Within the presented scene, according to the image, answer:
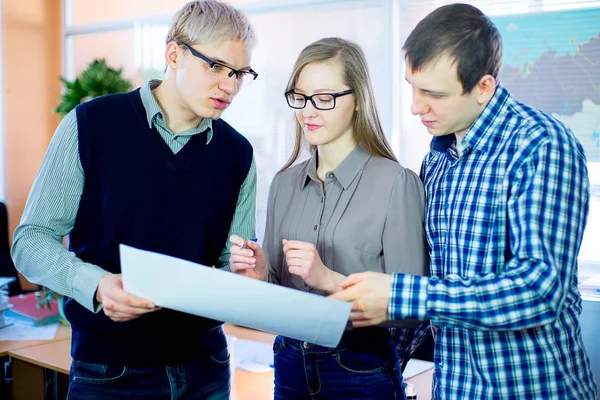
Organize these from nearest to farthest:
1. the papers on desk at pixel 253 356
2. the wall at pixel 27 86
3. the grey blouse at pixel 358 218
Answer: the grey blouse at pixel 358 218
the papers on desk at pixel 253 356
the wall at pixel 27 86

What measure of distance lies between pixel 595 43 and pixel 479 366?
2521 mm

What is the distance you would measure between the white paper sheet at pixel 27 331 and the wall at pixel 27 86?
2520 mm

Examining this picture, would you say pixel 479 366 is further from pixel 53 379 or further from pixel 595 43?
pixel 595 43

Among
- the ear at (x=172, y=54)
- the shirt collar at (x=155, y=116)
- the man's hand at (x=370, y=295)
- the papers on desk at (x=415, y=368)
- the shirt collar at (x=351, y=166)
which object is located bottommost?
the papers on desk at (x=415, y=368)

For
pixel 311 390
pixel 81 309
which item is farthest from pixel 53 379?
pixel 311 390

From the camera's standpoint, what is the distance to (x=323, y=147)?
189cm

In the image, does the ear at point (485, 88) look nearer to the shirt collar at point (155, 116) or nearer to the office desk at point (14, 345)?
the shirt collar at point (155, 116)

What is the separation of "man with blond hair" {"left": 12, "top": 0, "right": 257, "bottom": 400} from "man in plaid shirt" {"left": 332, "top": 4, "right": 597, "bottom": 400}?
52cm

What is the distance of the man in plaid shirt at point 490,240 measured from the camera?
1.31 metres

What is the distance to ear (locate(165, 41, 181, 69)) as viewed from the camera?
1776mm

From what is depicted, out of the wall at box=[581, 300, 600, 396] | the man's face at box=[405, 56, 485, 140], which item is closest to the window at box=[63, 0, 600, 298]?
the wall at box=[581, 300, 600, 396]

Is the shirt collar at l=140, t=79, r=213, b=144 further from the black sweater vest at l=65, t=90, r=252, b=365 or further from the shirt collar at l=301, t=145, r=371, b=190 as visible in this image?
the shirt collar at l=301, t=145, r=371, b=190

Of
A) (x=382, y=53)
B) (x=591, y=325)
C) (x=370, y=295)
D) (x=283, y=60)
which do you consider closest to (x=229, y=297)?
(x=370, y=295)

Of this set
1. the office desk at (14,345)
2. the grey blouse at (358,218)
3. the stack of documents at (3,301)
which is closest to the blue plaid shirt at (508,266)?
the grey blouse at (358,218)
